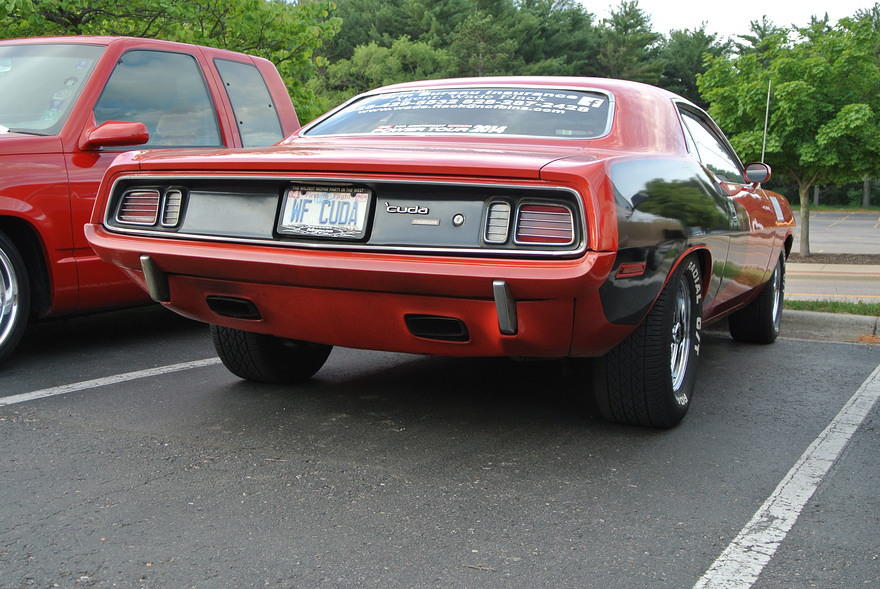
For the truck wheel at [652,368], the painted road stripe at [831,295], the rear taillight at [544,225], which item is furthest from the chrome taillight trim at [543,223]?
the painted road stripe at [831,295]

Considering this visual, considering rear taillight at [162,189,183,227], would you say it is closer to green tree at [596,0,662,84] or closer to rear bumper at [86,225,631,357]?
rear bumper at [86,225,631,357]

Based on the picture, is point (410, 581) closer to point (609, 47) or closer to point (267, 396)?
point (267, 396)

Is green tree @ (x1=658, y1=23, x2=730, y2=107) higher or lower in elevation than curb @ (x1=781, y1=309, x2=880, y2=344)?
higher

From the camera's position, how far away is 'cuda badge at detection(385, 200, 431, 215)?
339 cm

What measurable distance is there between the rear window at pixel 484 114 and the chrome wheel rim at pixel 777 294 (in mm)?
2512

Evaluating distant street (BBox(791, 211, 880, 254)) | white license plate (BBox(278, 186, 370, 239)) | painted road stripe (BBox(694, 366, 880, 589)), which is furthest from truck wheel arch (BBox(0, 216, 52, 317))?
distant street (BBox(791, 211, 880, 254))

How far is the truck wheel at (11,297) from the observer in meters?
4.91

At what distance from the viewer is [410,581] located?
256 centimetres

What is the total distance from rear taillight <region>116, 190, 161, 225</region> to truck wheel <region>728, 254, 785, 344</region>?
375 cm

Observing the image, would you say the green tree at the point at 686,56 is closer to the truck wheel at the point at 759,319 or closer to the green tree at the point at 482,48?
the green tree at the point at 482,48

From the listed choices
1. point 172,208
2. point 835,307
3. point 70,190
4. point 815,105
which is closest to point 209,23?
point 70,190

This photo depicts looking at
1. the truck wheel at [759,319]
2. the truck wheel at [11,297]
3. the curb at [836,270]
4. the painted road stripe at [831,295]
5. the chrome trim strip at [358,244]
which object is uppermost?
the chrome trim strip at [358,244]

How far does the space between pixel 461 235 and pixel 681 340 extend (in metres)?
1.38

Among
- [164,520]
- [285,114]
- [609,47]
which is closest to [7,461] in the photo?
[164,520]
